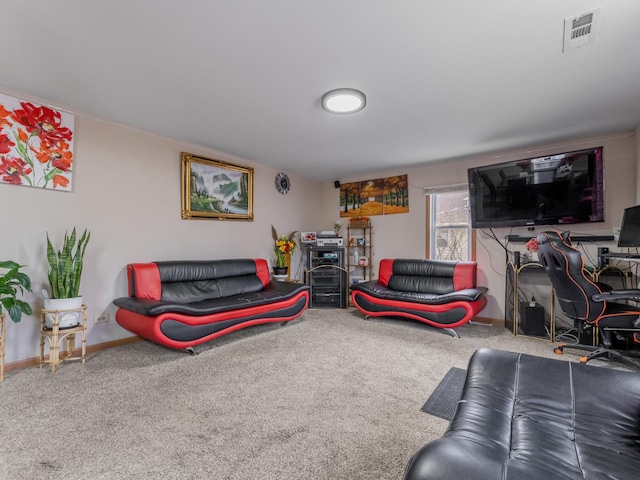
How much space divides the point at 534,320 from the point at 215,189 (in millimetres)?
4398

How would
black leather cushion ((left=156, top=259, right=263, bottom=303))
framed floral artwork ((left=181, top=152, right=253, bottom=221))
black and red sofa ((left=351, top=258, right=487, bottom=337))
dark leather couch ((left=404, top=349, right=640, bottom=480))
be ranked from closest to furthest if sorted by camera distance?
dark leather couch ((left=404, top=349, right=640, bottom=480)), black leather cushion ((left=156, top=259, right=263, bottom=303)), black and red sofa ((left=351, top=258, right=487, bottom=337)), framed floral artwork ((left=181, top=152, right=253, bottom=221))

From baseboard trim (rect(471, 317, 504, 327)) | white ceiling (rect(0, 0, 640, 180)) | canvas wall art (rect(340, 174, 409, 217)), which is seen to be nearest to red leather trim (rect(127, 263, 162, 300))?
white ceiling (rect(0, 0, 640, 180))

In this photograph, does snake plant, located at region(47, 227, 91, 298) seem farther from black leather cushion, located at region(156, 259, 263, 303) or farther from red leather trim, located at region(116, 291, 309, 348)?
black leather cushion, located at region(156, 259, 263, 303)

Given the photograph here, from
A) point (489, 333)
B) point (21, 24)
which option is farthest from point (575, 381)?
point (21, 24)

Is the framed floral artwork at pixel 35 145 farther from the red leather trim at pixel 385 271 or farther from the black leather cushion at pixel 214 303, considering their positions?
the red leather trim at pixel 385 271

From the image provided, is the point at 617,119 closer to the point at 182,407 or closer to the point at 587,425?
the point at 587,425

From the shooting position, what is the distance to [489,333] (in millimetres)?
3705

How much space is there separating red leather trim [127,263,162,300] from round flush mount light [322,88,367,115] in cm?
254

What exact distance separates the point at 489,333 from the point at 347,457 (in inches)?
115

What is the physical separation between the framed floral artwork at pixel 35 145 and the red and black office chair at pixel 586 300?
4.66 m

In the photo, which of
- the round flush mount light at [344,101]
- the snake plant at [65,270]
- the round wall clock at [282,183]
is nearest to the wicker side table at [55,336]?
the snake plant at [65,270]

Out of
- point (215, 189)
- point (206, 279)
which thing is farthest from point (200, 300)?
point (215, 189)

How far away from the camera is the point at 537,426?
1158 mm

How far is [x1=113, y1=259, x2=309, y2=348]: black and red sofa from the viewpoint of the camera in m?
2.80
